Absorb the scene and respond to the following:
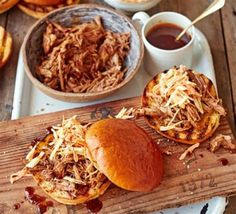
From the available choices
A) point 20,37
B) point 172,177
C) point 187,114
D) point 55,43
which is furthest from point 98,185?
point 20,37

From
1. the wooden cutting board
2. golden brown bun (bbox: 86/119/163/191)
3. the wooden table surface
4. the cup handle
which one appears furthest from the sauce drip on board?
the cup handle

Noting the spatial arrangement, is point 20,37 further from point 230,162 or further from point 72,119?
point 230,162

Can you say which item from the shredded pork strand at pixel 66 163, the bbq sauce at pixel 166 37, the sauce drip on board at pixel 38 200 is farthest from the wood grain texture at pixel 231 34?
the sauce drip on board at pixel 38 200

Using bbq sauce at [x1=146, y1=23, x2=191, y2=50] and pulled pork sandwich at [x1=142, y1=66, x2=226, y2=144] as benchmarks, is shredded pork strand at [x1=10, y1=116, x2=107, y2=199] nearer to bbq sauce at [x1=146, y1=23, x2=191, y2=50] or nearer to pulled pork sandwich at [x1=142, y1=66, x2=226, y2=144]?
pulled pork sandwich at [x1=142, y1=66, x2=226, y2=144]

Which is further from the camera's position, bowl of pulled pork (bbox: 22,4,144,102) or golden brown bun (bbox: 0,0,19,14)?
golden brown bun (bbox: 0,0,19,14)

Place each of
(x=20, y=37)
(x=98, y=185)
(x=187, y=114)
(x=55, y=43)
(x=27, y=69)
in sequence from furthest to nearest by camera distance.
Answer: (x=20, y=37) < (x=55, y=43) < (x=27, y=69) < (x=187, y=114) < (x=98, y=185)
